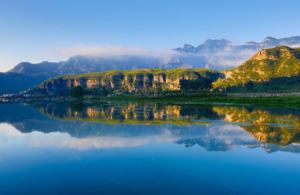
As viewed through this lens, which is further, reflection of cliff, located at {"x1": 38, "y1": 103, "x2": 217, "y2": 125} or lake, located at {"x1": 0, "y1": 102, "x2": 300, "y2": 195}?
reflection of cliff, located at {"x1": 38, "y1": 103, "x2": 217, "y2": 125}

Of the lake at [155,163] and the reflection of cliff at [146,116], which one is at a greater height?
the lake at [155,163]

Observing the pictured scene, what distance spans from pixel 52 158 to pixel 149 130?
2422 centimetres

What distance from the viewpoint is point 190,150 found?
38.3 m

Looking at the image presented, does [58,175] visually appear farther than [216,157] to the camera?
No

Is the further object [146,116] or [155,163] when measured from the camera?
[146,116]

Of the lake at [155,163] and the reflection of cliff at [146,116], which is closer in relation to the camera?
the lake at [155,163]

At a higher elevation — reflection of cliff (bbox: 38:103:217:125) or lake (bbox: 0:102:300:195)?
lake (bbox: 0:102:300:195)

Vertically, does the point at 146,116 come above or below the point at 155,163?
below

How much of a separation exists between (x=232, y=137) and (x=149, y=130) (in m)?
16.3

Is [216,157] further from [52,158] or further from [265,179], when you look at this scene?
[52,158]

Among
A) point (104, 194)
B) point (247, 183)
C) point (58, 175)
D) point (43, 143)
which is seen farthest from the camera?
point (43, 143)

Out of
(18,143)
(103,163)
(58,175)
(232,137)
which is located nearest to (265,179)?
(103,163)

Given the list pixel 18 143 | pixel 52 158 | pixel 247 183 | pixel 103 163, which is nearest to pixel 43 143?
pixel 18 143

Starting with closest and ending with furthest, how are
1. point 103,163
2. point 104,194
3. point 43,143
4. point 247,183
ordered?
point 104,194, point 247,183, point 103,163, point 43,143
